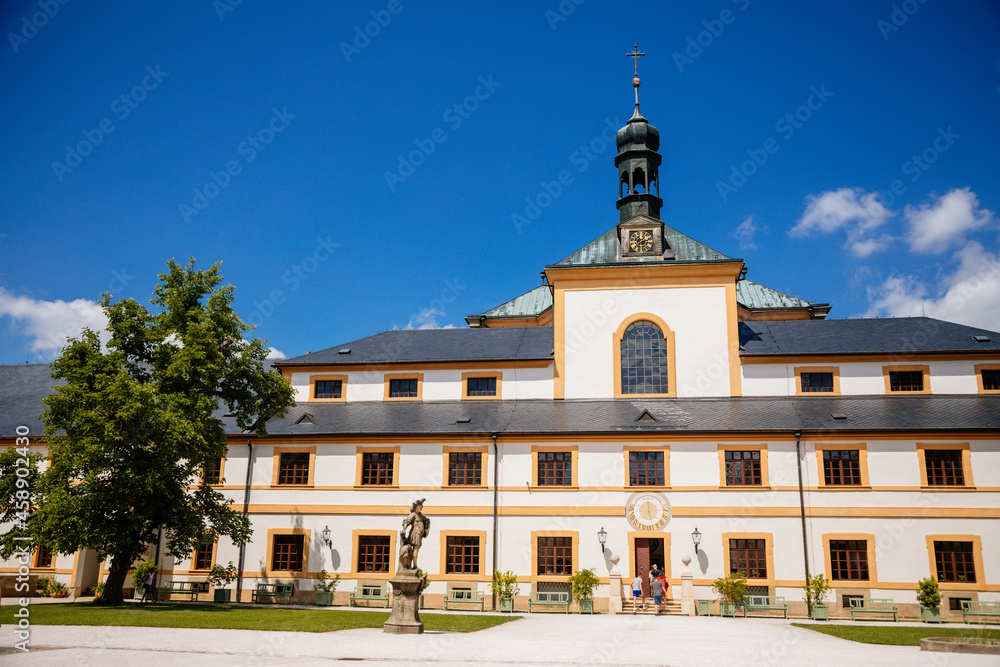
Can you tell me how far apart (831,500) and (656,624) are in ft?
31.7

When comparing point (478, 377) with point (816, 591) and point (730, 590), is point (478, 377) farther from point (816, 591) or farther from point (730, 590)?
point (816, 591)

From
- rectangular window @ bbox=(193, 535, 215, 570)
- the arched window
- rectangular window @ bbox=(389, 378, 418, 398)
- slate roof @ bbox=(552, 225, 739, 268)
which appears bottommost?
rectangular window @ bbox=(193, 535, 215, 570)

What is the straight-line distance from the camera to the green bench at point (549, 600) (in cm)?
2756

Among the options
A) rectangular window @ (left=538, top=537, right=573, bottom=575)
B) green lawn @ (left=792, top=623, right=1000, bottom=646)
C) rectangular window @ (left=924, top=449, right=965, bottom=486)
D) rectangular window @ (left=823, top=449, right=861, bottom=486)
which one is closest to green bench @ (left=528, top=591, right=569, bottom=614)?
rectangular window @ (left=538, top=537, right=573, bottom=575)

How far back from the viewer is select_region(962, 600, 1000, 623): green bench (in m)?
24.8

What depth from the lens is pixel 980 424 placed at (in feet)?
92.4

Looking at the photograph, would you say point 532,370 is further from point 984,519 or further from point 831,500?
point 984,519

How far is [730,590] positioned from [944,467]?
9442 millimetres

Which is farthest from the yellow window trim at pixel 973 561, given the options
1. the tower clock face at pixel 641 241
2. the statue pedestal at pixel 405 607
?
the statue pedestal at pixel 405 607

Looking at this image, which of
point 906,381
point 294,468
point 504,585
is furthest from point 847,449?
point 294,468

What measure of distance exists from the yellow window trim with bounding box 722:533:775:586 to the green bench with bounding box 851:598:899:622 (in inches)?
110

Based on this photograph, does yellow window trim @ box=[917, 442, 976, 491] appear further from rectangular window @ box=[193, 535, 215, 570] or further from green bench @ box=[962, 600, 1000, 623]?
rectangular window @ box=[193, 535, 215, 570]

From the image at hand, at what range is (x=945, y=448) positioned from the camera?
28109 millimetres

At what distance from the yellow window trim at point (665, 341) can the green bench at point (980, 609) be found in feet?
42.5
